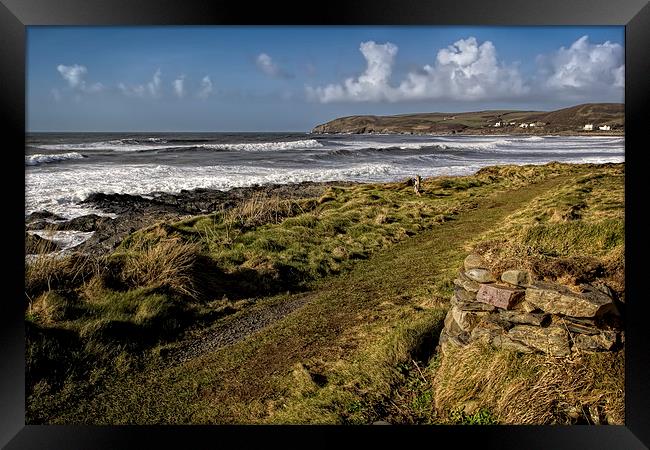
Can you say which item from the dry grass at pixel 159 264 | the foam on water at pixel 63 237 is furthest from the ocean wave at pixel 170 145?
the dry grass at pixel 159 264

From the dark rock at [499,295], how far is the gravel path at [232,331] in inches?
66.6

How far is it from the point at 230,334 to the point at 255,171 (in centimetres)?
199

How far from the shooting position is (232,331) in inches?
155

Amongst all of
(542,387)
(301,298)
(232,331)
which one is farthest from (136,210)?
(542,387)

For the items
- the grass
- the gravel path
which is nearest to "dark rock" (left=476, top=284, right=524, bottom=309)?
the grass

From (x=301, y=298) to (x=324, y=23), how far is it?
8.02 ft

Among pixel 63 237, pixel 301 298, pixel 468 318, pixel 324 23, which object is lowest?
pixel 301 298

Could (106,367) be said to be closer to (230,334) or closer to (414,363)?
(230,334)

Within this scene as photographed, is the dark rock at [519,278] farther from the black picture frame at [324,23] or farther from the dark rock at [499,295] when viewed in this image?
the black picture frame at [324,23]

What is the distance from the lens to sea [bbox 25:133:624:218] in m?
4.32

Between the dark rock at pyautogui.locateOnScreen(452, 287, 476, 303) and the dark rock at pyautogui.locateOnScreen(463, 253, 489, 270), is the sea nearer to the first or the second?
the dark rock at pyautogui.locateOnScreen(463, 253, 489, 270)

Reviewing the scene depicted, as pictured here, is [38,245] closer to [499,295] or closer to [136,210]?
[136,210]

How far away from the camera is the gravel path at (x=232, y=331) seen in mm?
3688

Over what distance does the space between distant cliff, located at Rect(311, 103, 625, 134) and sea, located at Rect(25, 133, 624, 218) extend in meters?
0.09
